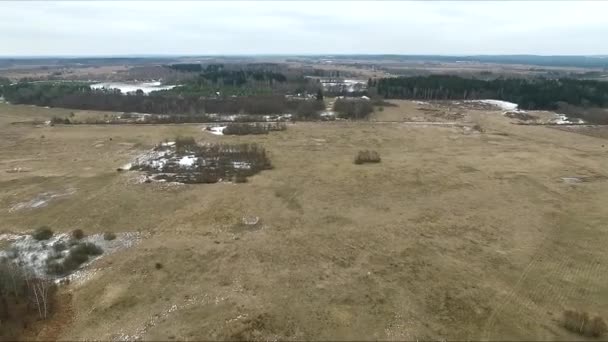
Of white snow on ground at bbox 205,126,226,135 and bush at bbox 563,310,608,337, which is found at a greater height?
bush at bbox 563,310,608,337

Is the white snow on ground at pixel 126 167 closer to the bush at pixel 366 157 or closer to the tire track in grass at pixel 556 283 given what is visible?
the bush at pixel 366 157

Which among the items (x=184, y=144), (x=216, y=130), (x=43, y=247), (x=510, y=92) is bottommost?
(x=43, y=247)

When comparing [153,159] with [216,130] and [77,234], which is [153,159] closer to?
[216,130]

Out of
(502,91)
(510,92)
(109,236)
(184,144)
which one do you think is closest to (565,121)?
(510,92)

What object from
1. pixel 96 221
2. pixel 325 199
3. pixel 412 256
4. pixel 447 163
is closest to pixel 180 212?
pixel 96 221

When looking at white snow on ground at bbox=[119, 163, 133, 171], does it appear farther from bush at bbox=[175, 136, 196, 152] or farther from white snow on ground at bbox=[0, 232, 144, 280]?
white snow on ground at bbox=[0, 232, 144, 280]

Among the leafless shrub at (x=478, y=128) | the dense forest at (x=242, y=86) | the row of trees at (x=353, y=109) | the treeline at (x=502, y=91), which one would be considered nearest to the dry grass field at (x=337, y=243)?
the leafless shrub at (x=478, y=128)

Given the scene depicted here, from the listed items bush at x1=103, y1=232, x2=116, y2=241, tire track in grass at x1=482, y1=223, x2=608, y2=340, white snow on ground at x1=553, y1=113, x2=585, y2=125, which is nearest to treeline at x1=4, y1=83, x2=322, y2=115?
white snow on ground at x1=553, y1=113, x2=585, y2=125
